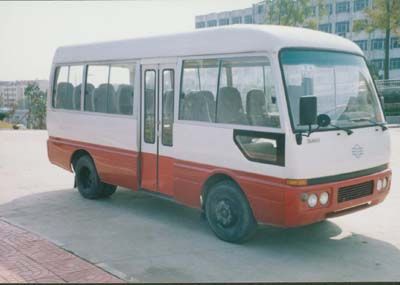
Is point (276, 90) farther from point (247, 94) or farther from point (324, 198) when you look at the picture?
point (324, 198)

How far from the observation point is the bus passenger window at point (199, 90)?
723 centimetres

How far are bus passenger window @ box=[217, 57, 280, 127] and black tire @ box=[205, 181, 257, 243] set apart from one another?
0.91 metres

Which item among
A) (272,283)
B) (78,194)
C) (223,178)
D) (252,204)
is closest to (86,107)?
(78,194)

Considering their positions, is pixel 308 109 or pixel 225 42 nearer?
pixel 308 109

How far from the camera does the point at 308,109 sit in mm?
5910

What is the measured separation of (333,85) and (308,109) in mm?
1064

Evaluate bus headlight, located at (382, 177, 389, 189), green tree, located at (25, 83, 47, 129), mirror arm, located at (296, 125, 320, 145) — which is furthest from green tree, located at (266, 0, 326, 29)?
green tree, located at (25, 83, 47, 129)

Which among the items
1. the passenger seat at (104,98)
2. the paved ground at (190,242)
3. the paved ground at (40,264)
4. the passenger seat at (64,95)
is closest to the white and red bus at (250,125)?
the passenger seat at (104,98)

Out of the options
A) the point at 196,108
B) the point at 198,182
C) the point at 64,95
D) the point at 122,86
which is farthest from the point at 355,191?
the point at 64,95

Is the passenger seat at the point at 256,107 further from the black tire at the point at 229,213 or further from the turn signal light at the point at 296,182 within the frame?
the black tire at the point at 229,213

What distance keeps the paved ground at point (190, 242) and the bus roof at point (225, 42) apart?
255 centimetres

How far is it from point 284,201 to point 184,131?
209 centimetres

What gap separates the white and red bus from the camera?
6230 millimetres

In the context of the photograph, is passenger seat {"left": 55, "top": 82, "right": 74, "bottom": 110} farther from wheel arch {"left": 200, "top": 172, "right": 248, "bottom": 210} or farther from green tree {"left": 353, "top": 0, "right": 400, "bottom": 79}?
green tree {"left": 353, "top": 0, "right": 400, "bottom": 79}
